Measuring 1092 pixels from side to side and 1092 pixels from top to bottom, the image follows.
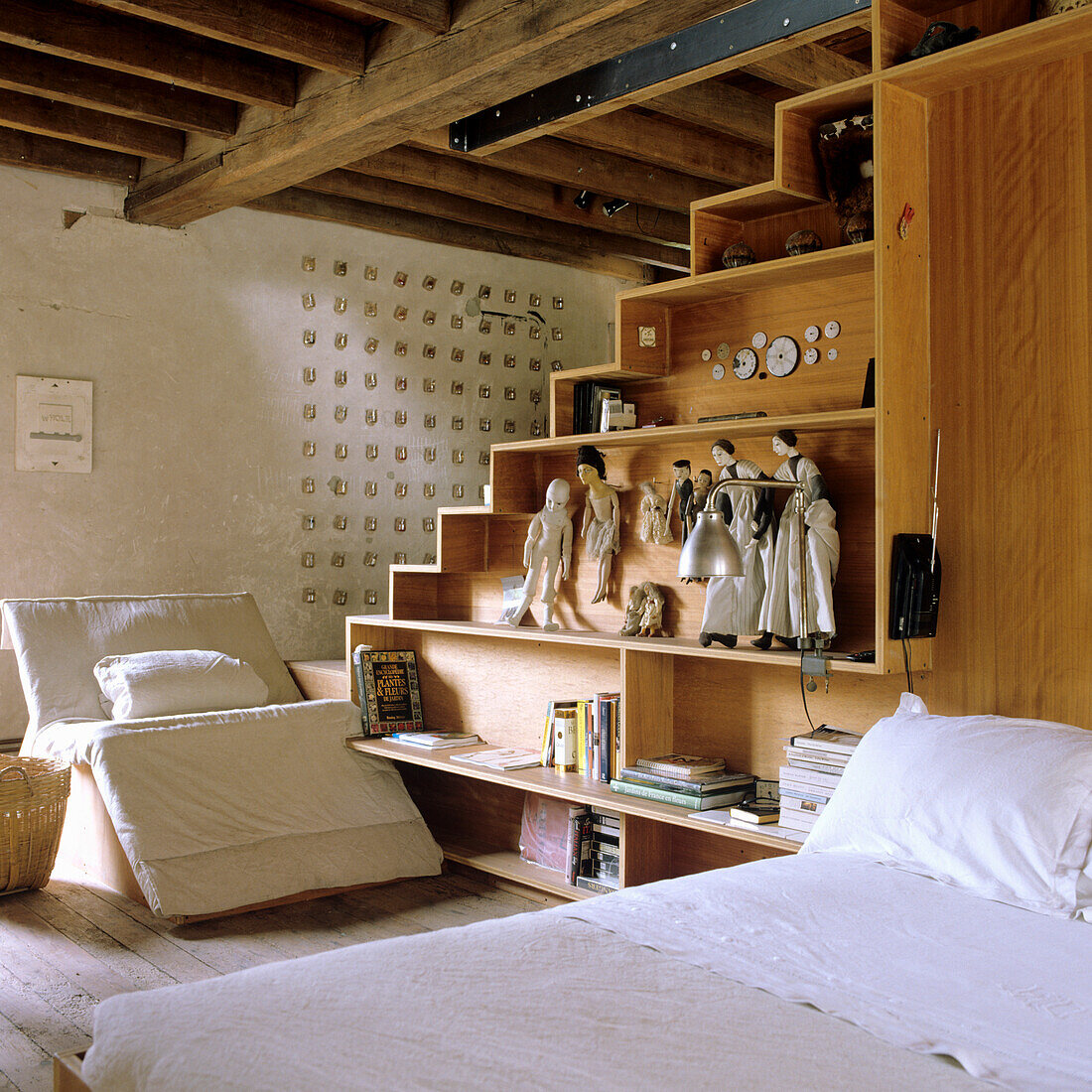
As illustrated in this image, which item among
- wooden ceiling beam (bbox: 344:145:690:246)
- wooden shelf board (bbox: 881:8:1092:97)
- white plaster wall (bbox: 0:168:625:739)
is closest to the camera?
wooden shelf board (bbox: 881:8:1092:97)

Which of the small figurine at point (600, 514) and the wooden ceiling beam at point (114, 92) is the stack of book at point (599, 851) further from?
the wooden ceiling beam at point (114, 92)

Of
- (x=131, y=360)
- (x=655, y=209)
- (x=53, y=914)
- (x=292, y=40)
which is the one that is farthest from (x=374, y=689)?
(x=655, y=209)

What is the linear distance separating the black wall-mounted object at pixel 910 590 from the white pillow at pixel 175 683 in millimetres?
2579

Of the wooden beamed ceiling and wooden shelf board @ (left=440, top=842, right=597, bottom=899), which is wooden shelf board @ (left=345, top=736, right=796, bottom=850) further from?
the wooden beamed ceiling

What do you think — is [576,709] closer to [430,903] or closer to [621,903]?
[430,903]

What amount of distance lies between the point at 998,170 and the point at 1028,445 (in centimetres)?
68

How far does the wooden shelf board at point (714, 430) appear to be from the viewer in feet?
9.20

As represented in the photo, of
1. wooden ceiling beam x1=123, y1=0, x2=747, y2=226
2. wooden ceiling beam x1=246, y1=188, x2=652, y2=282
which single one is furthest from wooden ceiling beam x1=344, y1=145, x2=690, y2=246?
wooden ceiling beam x1=123, y1=0, x2=747, y2=226

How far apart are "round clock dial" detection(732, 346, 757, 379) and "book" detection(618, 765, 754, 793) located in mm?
1175

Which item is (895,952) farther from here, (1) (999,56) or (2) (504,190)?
(2) (504,190)

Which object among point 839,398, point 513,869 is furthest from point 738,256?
point 513,869

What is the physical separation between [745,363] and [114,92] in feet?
8.06

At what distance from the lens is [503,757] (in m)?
3.82

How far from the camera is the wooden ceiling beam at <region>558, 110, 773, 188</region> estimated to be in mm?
4301
